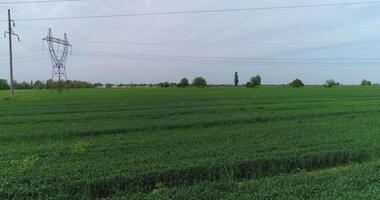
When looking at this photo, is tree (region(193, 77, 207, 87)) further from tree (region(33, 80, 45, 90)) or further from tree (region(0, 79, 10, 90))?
tree (region(0, 79, 10, 90))

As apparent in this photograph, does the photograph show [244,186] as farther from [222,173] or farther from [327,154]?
[327,154]

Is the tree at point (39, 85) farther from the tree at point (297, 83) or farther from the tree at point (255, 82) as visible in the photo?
the tree at point (297, 83)

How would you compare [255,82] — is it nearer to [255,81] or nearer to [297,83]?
[255,81]

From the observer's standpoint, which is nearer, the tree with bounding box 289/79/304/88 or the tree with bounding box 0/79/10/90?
the tree with bounding box 289/79/304/88

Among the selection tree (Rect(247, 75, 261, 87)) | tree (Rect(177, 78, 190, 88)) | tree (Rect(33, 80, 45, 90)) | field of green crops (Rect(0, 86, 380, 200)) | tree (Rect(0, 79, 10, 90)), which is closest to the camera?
field of green crops (Rect(0, 86, 380, 200))

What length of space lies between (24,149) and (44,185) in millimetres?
6404

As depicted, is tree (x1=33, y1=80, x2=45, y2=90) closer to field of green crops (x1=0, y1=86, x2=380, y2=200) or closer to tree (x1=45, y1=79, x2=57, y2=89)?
tree (x1=45, y1=79, x2=57, y2=89)

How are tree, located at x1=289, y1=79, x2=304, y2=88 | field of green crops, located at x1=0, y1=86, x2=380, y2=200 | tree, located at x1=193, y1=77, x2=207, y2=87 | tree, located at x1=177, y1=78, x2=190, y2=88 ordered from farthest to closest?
tree, located at x1=193, y1=77, x2=207, y2=87
tree, located at x1=177, y1=78, x2=190, y2=88
tree, located at x1=289, y1=79, x2=304, y2=88
field of green crops, located at x1=0, y1=86, x2=380, y2=200

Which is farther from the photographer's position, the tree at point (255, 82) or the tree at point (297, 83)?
the tree at point (255, 82)

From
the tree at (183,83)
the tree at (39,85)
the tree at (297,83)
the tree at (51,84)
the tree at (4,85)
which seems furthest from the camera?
the tree at (183,83)

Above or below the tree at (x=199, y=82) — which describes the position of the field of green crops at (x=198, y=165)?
below

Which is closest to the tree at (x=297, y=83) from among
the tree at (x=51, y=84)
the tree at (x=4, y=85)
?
the tree at (x=51, y=84)

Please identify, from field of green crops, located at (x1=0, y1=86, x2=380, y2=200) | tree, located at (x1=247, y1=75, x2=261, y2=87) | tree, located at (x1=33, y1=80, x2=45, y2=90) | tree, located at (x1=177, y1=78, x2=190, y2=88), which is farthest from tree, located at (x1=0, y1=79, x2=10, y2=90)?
field of green crops, located at (x1=0, y1=86, x2=380, y2=200)

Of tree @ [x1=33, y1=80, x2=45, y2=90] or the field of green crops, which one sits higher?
tree @ [x1=33, y1=80, x2=45, y2=90]
